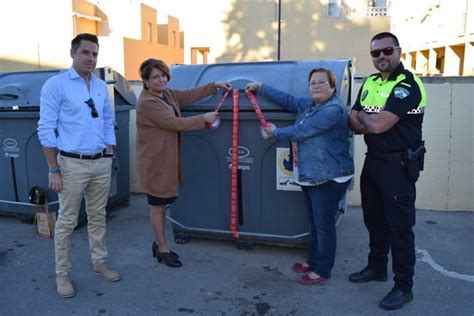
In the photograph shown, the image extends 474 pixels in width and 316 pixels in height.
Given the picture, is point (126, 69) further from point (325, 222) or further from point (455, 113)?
point (325, 222)

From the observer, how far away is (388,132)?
2.90 metres

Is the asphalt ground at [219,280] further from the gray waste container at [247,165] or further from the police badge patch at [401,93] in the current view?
the police badge patch at [401,93]

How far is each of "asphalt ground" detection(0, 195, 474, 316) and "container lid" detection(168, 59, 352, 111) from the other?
1284 mm

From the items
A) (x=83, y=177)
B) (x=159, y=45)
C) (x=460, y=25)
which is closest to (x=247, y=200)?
(x=83, y=177)

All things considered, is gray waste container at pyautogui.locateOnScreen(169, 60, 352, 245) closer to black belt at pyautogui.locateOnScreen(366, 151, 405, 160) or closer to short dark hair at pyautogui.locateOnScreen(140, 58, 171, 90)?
short dark hair at pyautogui.locateOnScreen(140, 58, 171, 90)

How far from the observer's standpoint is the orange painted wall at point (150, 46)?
1664cm

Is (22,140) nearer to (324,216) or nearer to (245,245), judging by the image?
(245,245)

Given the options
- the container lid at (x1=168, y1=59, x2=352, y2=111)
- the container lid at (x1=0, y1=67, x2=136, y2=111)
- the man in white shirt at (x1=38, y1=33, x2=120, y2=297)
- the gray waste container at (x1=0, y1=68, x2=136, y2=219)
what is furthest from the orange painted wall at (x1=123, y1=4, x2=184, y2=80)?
the man in white shirt at (x1=38, y1=33, x2=120, y2=297)

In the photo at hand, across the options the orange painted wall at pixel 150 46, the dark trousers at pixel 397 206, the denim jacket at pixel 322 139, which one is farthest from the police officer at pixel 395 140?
the orange painted wall at pixel 150 46

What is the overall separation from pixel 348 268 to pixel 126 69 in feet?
45.6

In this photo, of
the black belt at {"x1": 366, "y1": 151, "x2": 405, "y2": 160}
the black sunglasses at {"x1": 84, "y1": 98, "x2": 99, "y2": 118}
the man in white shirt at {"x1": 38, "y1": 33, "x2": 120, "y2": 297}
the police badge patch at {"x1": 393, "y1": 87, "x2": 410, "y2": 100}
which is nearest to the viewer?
the police badge patch at {"x1": 393, "y1": 87, "x2": 410, "y2": 100}

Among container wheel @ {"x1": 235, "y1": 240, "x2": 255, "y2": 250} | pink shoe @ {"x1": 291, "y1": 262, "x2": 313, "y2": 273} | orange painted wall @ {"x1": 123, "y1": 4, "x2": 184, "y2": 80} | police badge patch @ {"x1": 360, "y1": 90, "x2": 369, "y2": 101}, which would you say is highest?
orange painted wall @ {"x1": 123, "y1": 4, "x2": 184, "y2": 80}

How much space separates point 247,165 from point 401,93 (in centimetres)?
139

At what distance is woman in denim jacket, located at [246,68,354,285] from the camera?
305 centimetres
